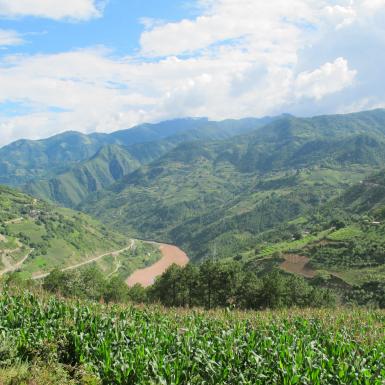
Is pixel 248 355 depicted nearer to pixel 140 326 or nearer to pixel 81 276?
pixel 140 326

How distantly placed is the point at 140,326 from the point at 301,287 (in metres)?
71.9

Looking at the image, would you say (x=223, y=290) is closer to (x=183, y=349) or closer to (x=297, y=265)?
(x=183, y=349)

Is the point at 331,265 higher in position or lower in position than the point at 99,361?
lower

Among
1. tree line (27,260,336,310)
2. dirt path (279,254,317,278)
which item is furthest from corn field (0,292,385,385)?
dirt path (279,254,317,278)

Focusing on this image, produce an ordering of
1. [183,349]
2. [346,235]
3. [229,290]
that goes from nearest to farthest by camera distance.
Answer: [183,349] → [229,290] → [346,235]

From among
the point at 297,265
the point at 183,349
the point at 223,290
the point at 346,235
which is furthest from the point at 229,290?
the point at 346,235

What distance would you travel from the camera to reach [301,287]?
89.5 meters

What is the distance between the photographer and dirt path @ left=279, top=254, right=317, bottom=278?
165625 mm

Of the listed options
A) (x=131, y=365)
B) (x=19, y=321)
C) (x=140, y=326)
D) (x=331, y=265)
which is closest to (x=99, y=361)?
(x=131, y=365)

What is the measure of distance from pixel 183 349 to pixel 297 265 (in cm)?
16575

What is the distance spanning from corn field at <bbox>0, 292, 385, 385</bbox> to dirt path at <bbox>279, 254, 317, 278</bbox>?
142927 mm

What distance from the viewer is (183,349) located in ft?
66.7

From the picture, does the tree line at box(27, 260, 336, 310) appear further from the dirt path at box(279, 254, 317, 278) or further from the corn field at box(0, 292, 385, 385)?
the dirt path at box(279, 254, 317, 278)

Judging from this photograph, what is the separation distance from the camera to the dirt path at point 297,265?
166m
